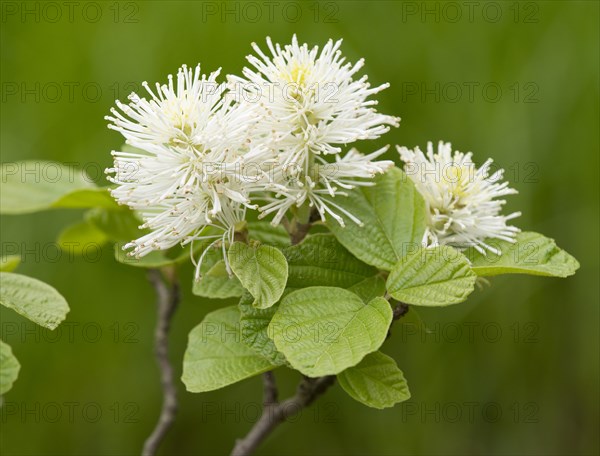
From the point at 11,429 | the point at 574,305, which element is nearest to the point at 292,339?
the point at 574,305

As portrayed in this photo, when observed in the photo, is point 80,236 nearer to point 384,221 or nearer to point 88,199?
point 88,199

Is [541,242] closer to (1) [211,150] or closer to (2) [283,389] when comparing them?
(1) [211,150]

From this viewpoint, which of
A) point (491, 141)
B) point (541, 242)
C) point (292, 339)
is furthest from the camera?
point (491, 141)

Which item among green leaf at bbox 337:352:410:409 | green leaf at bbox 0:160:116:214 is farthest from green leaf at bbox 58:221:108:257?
green leaf at bbox 337:352:410:409

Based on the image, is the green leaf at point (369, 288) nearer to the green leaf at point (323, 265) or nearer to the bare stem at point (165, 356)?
the green leaf at point (323, 265)

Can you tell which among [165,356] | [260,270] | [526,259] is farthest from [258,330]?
[165,356]

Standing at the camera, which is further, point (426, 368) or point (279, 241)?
point (426, 368)

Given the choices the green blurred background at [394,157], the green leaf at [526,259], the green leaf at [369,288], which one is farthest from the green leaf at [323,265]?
the green blurred background at [394,157]
